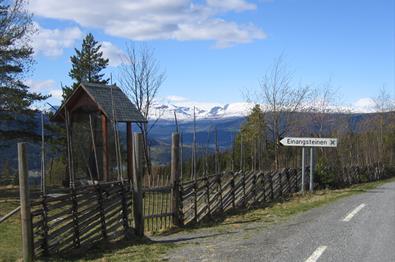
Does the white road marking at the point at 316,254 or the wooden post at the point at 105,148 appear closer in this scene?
the white road marking at the point at 316,254

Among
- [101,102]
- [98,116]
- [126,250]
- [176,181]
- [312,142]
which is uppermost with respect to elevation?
[101,102]

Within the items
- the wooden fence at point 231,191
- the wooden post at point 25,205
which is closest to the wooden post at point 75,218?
the wooden post at point 25,205

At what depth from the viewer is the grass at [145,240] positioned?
9302 millimetres

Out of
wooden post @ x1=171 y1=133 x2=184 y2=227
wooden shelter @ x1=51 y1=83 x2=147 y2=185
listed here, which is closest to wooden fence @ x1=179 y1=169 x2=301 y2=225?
wooden post @ x1=171 y1=133 x2=184 y2=227

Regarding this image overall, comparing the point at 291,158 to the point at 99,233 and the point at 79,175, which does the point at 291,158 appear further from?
the point at 99,233

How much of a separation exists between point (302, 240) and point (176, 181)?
4120 millimetres

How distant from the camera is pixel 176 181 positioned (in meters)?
13.1

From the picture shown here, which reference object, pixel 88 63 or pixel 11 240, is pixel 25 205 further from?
pixel 88 63

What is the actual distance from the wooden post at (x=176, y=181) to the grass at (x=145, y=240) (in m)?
0.83

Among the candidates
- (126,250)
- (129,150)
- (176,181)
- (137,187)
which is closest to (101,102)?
(129,150)

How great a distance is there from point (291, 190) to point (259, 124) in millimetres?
7743

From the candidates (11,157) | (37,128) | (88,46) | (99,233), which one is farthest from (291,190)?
(88,46)

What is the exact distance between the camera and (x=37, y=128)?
31516 mm

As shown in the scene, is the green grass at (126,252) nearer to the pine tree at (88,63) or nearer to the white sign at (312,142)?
the white sign at (312,142)
